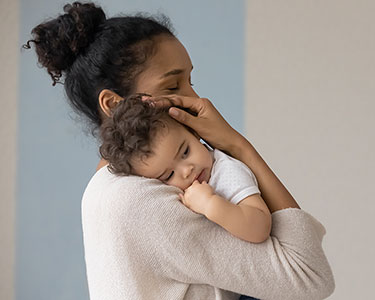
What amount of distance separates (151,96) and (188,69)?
136mm

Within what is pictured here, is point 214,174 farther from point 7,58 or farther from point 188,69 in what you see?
point 7,58

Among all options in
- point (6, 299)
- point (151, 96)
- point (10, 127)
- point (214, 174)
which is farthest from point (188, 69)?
point (6, 299)

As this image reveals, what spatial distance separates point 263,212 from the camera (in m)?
1.05

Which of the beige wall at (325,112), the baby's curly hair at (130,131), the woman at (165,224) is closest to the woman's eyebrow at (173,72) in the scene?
the woman at (165,224)

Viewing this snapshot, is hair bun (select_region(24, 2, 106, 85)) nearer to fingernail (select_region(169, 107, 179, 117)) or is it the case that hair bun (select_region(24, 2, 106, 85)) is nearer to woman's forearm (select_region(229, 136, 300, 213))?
fingernail (select_region(169, 107, 179, 117))

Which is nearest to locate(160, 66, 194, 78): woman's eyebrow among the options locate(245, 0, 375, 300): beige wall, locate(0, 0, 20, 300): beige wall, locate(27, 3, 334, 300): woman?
locate(27, 3, 334, 300): woman

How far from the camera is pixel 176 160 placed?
3.64 ft

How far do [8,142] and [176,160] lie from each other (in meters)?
2.55

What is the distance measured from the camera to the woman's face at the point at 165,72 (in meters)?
1.21

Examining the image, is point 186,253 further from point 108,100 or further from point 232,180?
point 108,100

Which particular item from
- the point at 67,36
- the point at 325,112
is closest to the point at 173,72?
the point at 67,36

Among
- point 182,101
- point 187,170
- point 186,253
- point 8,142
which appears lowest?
point 8,142

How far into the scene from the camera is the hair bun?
49.3 inches

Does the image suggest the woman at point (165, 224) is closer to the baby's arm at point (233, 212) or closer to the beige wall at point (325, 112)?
the baby's arm at point (233, 212)
